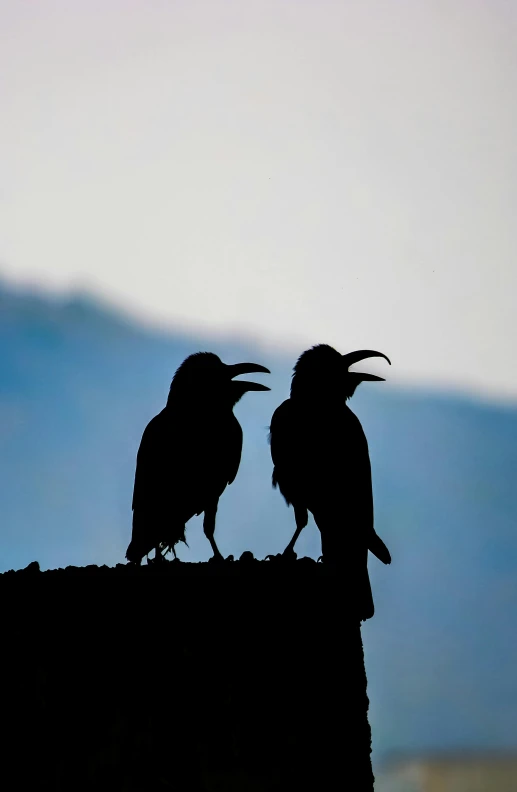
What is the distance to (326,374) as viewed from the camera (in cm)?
745

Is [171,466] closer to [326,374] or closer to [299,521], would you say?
[299,521]

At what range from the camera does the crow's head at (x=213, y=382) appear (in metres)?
7.50

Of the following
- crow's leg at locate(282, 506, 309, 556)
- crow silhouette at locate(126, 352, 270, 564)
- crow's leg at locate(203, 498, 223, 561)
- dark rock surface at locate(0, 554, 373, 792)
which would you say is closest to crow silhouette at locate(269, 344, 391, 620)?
crow's leg at locate(282, 506, 309, 556)

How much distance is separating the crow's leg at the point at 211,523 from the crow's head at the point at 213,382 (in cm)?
89

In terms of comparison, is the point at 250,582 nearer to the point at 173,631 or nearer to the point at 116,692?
the point at 173,631

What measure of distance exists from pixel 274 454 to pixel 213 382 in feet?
2.89

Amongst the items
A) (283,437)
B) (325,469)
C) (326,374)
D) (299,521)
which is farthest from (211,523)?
(326,374)

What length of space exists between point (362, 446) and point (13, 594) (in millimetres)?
4500

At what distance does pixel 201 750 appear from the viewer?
2705 mm

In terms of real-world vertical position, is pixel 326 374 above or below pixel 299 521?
above

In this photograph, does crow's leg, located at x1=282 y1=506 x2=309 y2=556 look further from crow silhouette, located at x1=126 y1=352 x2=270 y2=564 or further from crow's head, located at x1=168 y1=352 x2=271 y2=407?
crow's head, located at x1=168 y1=352 x2=271 y2=407

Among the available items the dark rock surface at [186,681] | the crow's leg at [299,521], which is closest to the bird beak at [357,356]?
the crow's leg at [299,521]

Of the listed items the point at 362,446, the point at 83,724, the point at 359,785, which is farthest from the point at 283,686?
the point at 362,446

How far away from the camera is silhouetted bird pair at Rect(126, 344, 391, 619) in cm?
704
